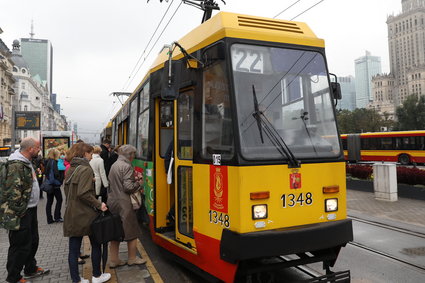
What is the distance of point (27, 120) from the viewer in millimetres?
20891

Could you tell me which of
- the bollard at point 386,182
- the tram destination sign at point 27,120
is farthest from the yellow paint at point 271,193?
the tram destination sign at point 27,120

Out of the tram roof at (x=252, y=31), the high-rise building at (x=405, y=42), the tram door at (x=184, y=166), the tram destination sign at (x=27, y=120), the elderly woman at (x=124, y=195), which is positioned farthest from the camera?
the high-rise building at (x=405, y=42)

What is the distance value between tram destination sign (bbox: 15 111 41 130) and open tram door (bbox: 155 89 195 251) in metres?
17.9

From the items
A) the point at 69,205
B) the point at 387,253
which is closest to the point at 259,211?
the point at 69,205

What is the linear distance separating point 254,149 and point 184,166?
1221 millimetres

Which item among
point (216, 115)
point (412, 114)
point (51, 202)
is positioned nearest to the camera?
point (216, 115)

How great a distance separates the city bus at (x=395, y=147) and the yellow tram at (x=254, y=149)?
20.8 m

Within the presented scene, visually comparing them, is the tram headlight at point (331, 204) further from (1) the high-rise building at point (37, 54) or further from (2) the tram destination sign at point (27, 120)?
(1) the high-rise building at point (37, 54)

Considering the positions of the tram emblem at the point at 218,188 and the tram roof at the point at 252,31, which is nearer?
the tram emblem at the point at 218,188

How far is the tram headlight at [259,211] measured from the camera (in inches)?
137

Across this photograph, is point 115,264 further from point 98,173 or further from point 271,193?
point 271,193

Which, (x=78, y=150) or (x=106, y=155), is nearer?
(x=78, y=150)

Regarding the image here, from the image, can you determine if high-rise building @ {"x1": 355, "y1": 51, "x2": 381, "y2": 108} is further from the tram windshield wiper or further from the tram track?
the tram windshield wiper

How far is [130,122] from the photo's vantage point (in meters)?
8.05
